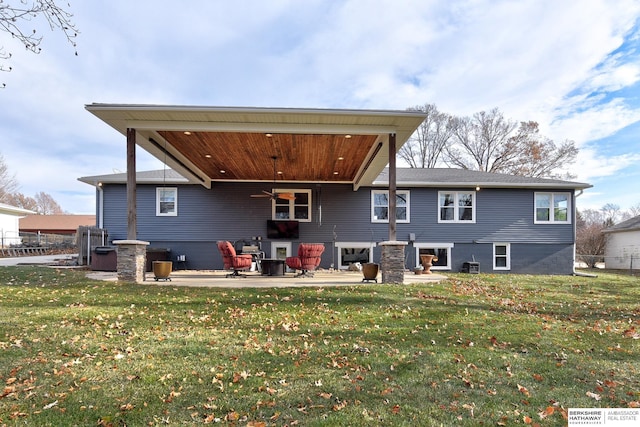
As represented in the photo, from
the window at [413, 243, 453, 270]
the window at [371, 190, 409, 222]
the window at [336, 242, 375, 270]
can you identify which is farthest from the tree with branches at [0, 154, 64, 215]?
the window at [413, 243, 453, 270]

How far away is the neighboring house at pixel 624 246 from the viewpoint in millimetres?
18531

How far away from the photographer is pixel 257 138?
8.81m

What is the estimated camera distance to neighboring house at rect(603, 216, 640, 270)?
18.5 meters

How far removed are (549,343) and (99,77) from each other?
1268cm

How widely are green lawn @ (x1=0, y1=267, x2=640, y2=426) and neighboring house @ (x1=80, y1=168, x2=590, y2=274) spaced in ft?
25.1

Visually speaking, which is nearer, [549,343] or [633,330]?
[549,343]

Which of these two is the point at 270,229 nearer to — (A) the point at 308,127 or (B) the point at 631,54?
(A) the point at 308,127

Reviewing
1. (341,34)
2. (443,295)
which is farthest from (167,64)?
(443,295)

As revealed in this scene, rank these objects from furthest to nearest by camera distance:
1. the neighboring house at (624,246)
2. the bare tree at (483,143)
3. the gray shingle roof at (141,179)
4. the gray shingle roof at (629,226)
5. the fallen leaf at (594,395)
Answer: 1. the bare tree at (483,143)
2. the gray shingle roof at (629,226)
3. the neighboring house at (624,246)
4. the gray shingle roof at (141,179)
5. the fallen leaf at (594,395)

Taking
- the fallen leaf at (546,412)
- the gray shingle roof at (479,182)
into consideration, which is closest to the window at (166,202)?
the gray shingle roof at (479,182)

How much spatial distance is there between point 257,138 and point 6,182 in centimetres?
3766

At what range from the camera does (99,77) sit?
10734mm

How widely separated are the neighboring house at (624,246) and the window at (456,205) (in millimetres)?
10329

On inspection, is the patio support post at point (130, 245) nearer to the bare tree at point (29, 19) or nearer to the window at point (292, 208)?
the bare tree at point (29, 19)
